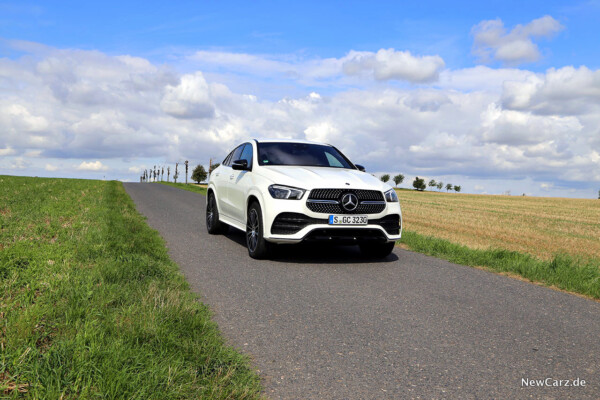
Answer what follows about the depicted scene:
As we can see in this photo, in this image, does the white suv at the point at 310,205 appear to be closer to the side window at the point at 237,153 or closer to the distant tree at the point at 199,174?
the side window at the point at 237,153

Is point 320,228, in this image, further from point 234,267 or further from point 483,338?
point 483,338

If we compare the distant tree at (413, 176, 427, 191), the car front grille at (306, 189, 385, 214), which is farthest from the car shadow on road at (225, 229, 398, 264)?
the distant tree at (413, 176, 427, 191)

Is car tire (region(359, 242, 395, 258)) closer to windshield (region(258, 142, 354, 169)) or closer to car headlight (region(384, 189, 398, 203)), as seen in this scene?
car headlight (region(384, 189, 398, 203))

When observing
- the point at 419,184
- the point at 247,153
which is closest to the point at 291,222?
the point at 247,153

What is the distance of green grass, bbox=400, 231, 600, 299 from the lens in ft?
20.3

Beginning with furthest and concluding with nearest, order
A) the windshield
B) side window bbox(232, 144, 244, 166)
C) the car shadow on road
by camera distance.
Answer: side window bbox(232, 144, 244, 166)
the windshield
the car shadow on road

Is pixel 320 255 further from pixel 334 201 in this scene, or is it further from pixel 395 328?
pixel 395 328

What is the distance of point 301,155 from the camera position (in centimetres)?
814

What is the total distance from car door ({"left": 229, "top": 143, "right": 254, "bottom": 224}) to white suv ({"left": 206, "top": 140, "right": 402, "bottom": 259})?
0.02 meters

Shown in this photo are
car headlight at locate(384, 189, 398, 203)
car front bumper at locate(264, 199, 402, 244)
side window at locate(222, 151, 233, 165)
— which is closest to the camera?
car front bumper at locate(264, 199, 402, 244)

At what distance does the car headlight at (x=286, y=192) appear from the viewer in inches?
260

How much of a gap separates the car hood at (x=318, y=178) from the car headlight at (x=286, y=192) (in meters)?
0.06

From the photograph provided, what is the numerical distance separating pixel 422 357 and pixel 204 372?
5.10 feet

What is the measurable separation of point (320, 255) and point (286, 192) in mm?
1502
